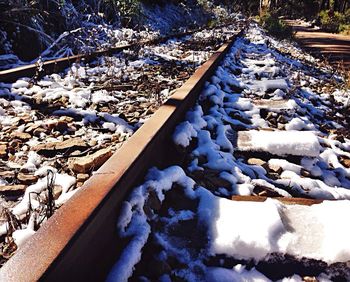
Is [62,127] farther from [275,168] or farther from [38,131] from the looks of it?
[275,168]

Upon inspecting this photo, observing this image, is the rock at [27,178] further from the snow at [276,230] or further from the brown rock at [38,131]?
the snow at [276,230]

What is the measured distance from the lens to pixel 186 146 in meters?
2.32

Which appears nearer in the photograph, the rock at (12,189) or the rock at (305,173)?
the rock at (12,189)

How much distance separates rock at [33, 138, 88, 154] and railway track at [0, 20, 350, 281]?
0.50 metres

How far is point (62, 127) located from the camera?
2670 mm

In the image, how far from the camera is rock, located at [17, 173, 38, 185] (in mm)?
1906

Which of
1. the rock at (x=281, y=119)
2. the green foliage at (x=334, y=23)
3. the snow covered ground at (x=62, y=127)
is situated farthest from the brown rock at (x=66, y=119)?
the green foliage at (x=334, y=23)

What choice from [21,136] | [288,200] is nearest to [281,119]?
[288,200]

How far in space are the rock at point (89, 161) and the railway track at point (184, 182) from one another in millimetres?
255

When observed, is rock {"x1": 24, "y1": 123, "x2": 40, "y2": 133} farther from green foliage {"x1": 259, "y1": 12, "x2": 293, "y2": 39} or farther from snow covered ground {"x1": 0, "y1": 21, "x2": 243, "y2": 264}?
green foliage {"x1": 259, "y1": 12, "x2": 293, "y2": 39}

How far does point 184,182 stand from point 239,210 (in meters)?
0.35

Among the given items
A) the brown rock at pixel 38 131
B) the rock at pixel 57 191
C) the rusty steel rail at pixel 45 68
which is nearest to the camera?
the rock at pixel 57 191

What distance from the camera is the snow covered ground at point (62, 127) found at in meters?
1.67

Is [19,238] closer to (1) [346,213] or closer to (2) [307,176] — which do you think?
(1) [346,213]
